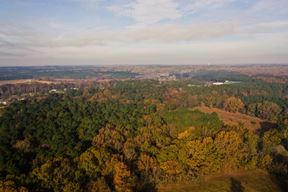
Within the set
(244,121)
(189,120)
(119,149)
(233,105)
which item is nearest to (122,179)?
(119,149)

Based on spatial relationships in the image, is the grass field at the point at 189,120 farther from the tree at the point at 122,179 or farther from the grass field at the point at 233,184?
the tree at the point at 122,179

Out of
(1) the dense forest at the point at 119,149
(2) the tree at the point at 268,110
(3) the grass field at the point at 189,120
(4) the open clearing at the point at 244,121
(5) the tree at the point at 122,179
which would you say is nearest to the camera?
(5) the tree at the point at 122,179

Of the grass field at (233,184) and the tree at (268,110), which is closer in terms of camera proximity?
the grass field at (233,184)

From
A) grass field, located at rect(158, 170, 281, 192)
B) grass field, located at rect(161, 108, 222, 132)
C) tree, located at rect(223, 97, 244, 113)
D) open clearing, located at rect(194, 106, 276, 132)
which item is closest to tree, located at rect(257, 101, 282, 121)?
tree, located at rect(223, 97, 244, 113)

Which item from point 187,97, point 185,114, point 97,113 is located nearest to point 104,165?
point 97,113

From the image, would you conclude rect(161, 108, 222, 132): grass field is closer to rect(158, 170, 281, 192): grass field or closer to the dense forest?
the dense forest

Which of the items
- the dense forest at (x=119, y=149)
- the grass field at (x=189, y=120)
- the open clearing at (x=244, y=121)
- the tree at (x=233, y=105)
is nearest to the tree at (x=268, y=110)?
the tree at (x=233, y=105)
